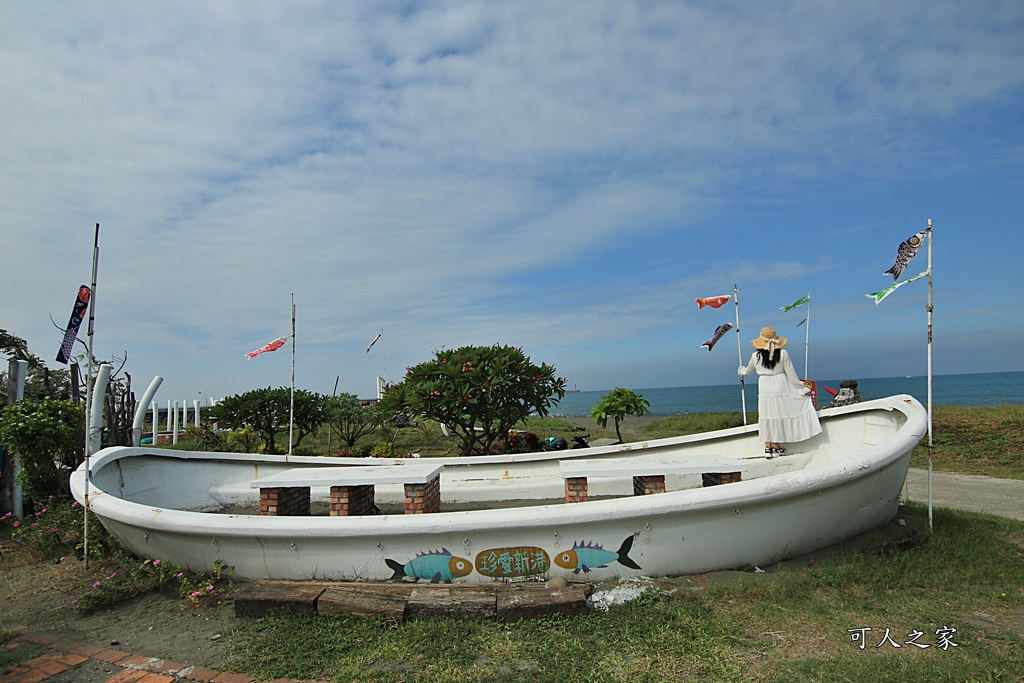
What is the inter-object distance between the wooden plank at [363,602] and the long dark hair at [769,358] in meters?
4.28

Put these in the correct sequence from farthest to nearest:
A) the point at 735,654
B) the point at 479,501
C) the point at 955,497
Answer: the point at 955,497
the point at 479,501
the point at 735,654

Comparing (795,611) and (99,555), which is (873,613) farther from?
(99,555)

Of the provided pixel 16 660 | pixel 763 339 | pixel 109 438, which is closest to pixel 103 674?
pixel 16 660

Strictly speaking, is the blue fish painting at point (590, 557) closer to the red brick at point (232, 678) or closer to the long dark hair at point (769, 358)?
the red brick at point (232, 678)

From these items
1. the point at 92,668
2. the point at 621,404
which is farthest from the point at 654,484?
the point at 621,404

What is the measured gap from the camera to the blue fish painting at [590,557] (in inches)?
170

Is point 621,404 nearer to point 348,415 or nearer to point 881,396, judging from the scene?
point 348,415

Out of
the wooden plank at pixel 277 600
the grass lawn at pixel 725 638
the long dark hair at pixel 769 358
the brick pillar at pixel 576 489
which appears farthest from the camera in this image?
the long dark hair at pixel 769 358

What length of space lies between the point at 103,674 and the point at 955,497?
10.4m

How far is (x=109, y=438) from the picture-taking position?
909cm

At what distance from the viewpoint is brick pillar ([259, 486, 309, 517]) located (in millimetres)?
5219

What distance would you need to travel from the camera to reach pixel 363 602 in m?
3.96

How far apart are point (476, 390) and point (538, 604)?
6997 millimetres

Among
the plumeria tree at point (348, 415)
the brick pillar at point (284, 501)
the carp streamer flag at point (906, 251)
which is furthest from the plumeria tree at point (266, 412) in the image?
the carp streamer flag at point (906, 251)
